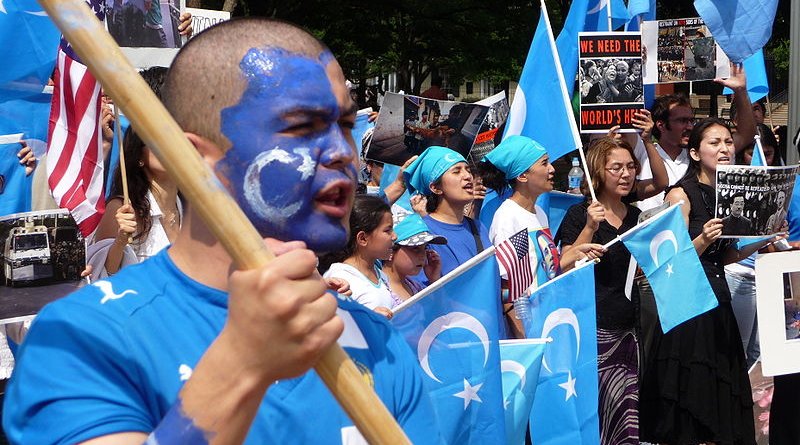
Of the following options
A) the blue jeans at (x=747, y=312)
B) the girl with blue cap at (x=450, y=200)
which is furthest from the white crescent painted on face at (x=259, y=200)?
the blue jeans at (x=747, y=312)

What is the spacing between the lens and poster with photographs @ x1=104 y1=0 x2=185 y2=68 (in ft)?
16.2

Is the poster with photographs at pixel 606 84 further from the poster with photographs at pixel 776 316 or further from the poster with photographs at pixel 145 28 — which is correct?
the poster with photographs at pixel 145 28

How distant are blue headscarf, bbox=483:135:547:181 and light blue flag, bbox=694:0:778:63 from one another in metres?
1.87

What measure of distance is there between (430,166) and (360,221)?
1.27 m

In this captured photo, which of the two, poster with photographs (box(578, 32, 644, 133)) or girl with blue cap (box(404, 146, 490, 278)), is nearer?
girl with blue cap (box(404, 146, 490, 278))

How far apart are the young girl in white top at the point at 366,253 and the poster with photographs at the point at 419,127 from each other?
2062mm

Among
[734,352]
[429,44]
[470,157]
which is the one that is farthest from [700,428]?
[429,44]

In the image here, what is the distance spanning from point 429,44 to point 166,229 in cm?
1915

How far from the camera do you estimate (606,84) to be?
7.30 meters

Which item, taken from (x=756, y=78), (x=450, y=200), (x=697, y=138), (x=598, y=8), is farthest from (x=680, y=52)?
(x=450, y=200)

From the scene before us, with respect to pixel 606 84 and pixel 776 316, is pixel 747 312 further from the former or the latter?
pixel 606 84

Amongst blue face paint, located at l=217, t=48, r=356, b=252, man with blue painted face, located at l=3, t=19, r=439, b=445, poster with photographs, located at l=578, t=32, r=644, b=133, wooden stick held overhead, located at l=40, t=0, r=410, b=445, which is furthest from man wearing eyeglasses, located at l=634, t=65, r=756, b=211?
wooden stick held overhead, located at l=40, t=0, r=410, b=445

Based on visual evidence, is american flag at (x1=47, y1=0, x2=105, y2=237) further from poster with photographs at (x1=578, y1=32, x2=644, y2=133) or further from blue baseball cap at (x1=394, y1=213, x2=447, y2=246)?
poster with photographs at (x1=578, y1=32, x2=644, y2=133)

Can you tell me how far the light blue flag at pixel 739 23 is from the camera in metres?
7.61
